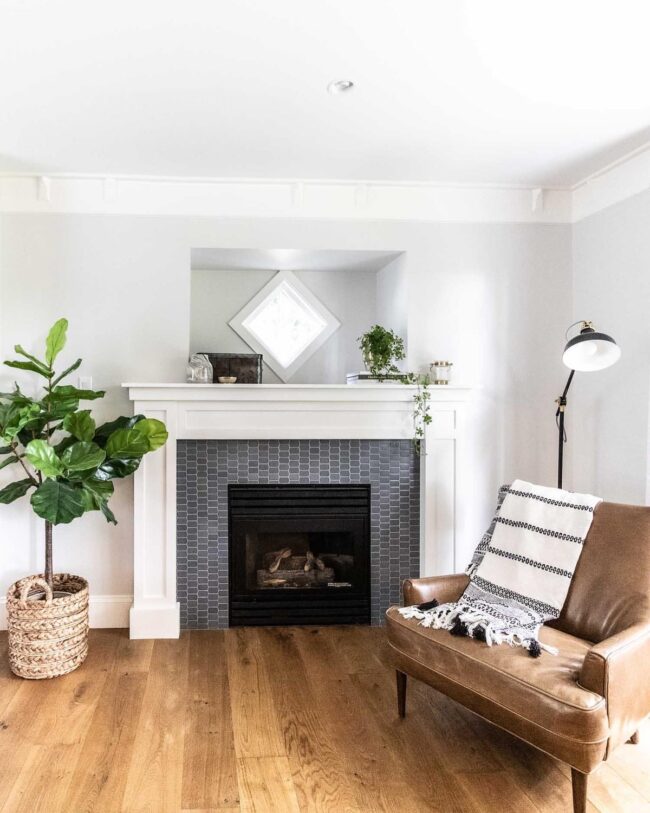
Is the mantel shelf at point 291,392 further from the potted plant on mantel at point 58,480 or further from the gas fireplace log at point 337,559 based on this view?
the gas fireplace log at point 337,559

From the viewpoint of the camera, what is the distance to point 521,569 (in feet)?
8.25

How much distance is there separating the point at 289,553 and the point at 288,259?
1.75 metres

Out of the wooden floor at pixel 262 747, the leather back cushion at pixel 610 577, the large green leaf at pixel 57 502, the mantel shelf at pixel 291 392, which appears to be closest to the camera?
the wooden floor at pixel 262 747

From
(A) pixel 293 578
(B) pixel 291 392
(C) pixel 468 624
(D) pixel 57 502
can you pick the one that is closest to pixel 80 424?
(D) pixel 57 502

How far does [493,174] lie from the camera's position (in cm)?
335

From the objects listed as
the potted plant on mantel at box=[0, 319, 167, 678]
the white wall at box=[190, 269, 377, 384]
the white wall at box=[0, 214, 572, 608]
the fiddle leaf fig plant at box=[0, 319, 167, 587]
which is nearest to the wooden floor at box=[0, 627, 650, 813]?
the potted plant on mantel at box=[0, 319, 167, 678]

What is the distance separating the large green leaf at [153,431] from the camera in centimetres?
298

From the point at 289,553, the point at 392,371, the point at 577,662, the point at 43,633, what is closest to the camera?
the point at 577,662

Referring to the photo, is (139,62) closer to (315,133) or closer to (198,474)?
(315,133)

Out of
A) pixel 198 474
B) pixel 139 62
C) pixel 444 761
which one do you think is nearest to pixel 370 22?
pixel 139 62

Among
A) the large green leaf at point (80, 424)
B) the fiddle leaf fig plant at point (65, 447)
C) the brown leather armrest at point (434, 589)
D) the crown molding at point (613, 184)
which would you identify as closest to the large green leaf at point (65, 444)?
the fiddle leaf fig plant at point (65, 447)

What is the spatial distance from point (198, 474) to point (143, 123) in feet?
5.81

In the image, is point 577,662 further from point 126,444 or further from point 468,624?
point 126,444

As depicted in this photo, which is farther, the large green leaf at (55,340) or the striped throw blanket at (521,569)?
the large green leaf at (55,340)
